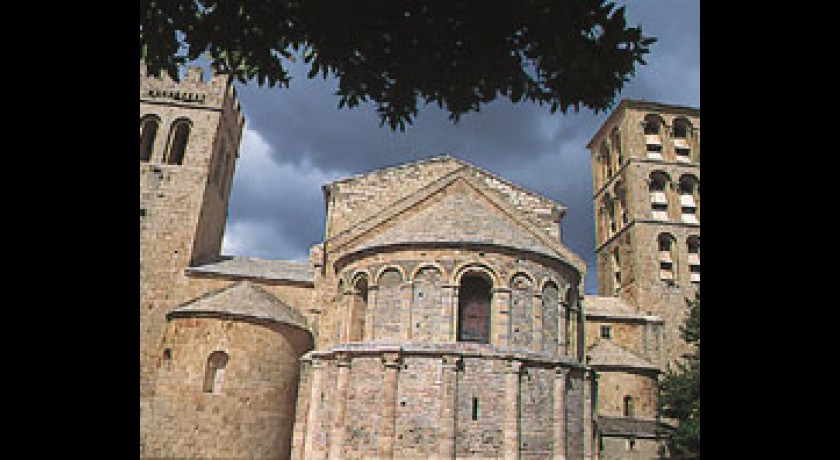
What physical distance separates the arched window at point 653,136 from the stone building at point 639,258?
0.05m

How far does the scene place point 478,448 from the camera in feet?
45.4

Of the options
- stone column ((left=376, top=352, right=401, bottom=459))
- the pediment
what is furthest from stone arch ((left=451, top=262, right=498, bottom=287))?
stone column ((left=376, top=352, right=401, bottom=459))

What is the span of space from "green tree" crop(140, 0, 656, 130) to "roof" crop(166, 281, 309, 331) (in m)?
13.4

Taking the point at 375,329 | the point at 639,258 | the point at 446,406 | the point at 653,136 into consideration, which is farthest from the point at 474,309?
the point at 653,136

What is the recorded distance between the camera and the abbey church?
47.3ft

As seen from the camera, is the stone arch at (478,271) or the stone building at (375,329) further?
the stone arch at (478,271)

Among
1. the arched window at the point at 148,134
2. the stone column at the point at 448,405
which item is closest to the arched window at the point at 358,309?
the stone column at the point at 448,405

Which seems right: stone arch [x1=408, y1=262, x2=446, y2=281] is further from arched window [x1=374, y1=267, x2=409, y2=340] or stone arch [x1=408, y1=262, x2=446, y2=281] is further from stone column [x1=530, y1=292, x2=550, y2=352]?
stone column [x1=530, y1=292, x2=550, y2=352]

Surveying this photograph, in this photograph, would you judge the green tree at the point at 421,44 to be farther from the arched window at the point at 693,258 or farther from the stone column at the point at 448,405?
the arched window at the point at 693,258

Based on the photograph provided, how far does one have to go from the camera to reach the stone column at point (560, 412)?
14.6 meters

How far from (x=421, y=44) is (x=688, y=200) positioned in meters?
27.0

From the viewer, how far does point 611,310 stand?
976 inches
